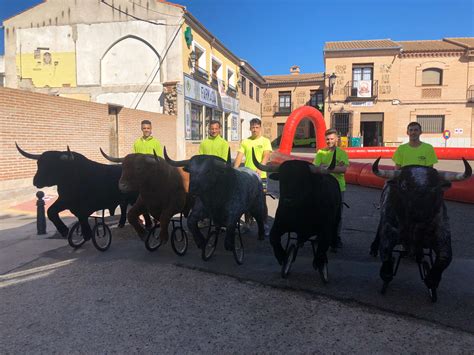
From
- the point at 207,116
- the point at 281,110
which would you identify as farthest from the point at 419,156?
the point at 281,110

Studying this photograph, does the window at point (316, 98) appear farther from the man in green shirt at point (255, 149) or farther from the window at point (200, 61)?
the man in green shirt at point (255, 149)

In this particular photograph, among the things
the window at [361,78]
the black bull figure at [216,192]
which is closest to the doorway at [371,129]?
the window at [361,78]

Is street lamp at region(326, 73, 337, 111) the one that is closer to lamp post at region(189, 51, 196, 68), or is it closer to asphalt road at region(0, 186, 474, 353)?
lamp post at region(189, 51, 196, 68)

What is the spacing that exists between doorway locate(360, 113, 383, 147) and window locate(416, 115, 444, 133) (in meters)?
2.95

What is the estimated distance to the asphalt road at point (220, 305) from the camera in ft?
10.2

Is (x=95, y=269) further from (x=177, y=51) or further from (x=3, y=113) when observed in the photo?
(x=177, y=51)

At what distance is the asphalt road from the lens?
3.12 metres

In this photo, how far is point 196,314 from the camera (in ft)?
11.8

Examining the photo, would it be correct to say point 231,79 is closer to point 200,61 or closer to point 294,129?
point 200,61

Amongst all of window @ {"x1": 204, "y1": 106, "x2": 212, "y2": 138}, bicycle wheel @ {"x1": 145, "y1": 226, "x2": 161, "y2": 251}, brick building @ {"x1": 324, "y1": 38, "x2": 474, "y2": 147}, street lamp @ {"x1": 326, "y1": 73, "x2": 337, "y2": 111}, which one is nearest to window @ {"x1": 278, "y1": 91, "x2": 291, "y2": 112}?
street lamp @ {"x1": 326, "y1": 73, "x2": 337, "y2": 111}

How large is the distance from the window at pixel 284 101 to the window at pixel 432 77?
12.3 metres

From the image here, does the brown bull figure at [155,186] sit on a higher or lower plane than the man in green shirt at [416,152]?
lower

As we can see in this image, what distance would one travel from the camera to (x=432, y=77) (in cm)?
3017

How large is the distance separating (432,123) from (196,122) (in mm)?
20383
